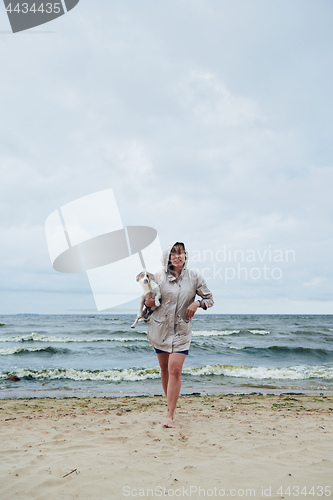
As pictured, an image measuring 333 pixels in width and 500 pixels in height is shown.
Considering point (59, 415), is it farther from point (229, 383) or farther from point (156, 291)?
point (229, 383)

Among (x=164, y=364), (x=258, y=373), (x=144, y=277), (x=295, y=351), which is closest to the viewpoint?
(x=144, y=277)

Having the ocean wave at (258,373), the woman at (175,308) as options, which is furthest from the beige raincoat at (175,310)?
the ocean wave at (258,373)

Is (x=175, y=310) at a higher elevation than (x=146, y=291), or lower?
lower

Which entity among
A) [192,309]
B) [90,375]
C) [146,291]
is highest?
[146,291]

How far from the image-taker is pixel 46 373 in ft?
38.2

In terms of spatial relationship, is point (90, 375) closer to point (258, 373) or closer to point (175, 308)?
point (258, 373)

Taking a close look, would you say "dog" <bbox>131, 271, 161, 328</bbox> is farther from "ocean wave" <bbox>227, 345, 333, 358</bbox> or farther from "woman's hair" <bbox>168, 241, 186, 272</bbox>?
"ocean wave" <bbox>227, 345, 333, 358</bbox>

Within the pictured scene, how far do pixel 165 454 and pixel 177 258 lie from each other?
6.64 ft

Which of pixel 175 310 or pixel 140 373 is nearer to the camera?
pixel 175 310

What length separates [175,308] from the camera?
4.13 meters

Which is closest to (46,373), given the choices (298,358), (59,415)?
(59,415)

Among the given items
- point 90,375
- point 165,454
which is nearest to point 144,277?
point 165,454

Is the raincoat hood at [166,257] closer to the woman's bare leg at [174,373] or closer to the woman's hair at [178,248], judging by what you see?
the woman's hair at [178,248]

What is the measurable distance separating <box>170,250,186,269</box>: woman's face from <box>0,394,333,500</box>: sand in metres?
1.93
